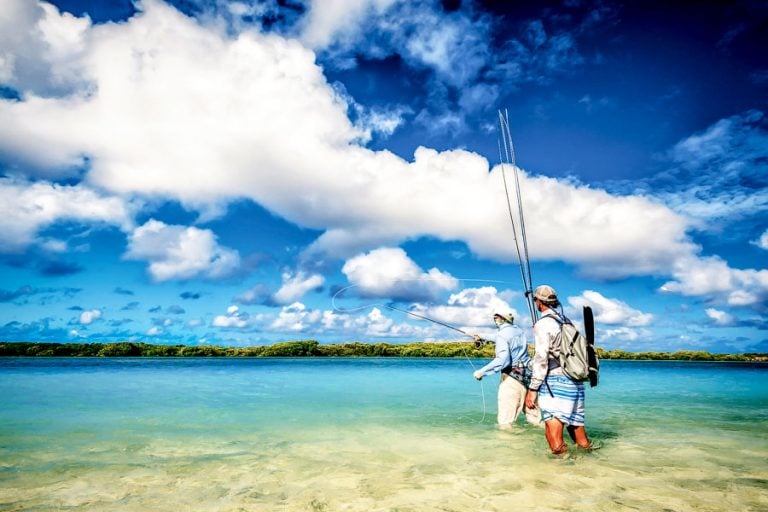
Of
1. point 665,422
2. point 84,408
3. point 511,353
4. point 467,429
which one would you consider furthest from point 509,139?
point 84,408

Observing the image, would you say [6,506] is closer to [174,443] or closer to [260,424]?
[174,443]

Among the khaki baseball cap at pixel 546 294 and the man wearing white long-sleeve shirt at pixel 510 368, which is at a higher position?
the khaki baseball cap at pixel 546 294

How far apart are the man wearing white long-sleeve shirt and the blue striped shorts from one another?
57.6 inches

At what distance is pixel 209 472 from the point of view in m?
6.28

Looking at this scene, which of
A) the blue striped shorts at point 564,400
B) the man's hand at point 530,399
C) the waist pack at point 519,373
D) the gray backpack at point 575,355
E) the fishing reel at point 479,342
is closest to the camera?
the gray backpack at point 575,355

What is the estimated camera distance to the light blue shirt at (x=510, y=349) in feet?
26.6

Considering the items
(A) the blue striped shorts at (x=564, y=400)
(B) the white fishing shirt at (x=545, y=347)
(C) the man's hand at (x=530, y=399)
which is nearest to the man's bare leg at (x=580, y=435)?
(A) the blue striped shorts at (x=564, y=400)

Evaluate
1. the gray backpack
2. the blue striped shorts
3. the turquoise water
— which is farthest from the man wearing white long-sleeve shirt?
the gray backpack

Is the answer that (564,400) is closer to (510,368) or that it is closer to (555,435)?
(555,435)

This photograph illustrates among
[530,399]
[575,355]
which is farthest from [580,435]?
[575,355]

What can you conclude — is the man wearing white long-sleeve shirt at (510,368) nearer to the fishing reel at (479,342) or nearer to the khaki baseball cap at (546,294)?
the fishing reel at (479,342)

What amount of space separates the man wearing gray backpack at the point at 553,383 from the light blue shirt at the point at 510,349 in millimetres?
1495

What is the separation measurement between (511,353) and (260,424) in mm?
6331

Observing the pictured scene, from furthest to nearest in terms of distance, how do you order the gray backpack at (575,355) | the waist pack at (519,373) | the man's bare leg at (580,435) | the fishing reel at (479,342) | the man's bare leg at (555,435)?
1. the fishing reel at (479,342)
2. the waist pack at (519,373)
3. the man's bare leg at (580,435)
4. the man's bare leg at (555,435)
5. the gray backpack at (575,355)
